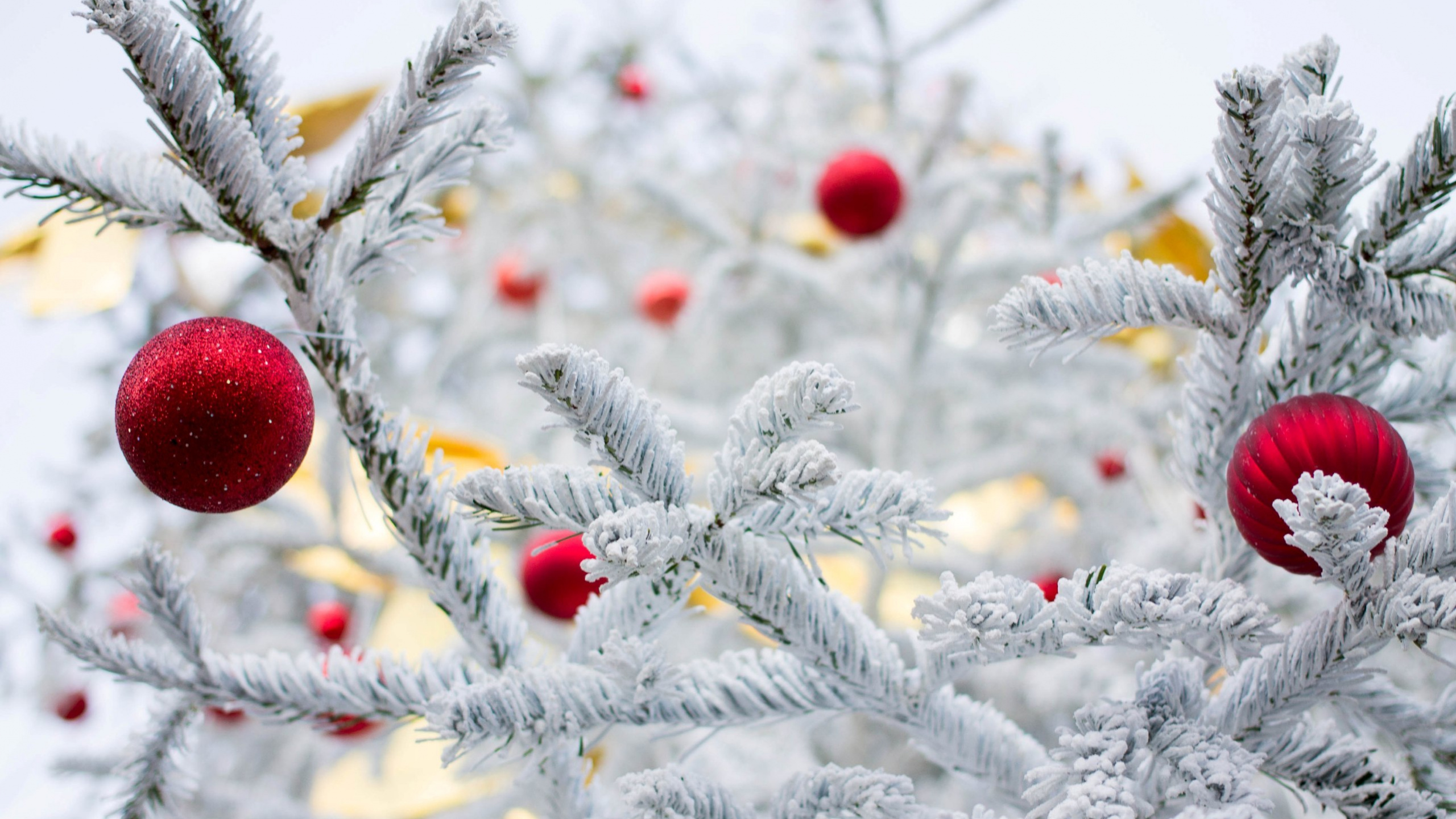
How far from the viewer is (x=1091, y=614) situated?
1.01 feet

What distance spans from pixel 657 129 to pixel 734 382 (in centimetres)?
66

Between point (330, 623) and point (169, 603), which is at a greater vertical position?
point (169, 603)

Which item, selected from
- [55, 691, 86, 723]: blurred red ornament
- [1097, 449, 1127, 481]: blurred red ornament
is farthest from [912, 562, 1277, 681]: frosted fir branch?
[55, 691, 86, 723]: blurred red ornament

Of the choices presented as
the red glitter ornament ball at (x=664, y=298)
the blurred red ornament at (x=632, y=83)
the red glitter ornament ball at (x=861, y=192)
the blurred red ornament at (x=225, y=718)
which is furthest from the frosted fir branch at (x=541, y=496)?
the blurred red ornament at (x=632, y=83)

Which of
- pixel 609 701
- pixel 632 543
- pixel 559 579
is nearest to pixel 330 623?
pixel 559 579

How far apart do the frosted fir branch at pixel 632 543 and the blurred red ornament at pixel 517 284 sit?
1474 mm

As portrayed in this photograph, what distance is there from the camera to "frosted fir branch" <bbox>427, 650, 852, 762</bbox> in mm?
342

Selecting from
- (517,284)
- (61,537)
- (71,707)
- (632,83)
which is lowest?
(71,707)

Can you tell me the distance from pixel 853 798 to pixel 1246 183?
0.29 metres

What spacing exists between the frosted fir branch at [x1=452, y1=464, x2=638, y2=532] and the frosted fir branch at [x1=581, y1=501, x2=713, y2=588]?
2cm

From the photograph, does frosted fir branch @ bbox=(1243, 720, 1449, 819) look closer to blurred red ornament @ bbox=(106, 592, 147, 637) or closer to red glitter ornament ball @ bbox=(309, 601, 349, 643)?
red glitter ornament ball @ bbox=(309, 601, 349, 643)

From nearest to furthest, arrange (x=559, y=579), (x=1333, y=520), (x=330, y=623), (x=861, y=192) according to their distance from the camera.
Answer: (x=1333, y=520), (x=559, y=579), (x=861, y=192), (x=330, y=623)

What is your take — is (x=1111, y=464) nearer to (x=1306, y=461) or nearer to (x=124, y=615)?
(x=1306, y=461)

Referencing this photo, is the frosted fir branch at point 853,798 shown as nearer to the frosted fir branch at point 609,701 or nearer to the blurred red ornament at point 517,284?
the frosted fir branch at point 609,701
